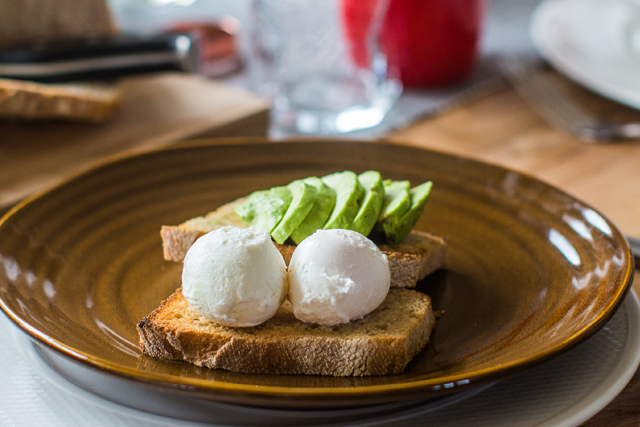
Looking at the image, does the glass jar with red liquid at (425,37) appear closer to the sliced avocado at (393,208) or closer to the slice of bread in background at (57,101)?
the slice of bread in background at (57,101)

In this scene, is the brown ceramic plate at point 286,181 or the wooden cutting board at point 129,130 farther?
the wooden cutting board at point 129,130

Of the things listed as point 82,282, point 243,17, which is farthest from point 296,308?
point 243,17

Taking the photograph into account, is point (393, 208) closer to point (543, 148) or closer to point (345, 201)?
point (345, 201)

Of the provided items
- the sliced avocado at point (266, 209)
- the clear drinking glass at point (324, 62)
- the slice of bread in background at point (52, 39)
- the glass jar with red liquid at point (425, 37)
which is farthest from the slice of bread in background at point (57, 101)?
the sliced avocado at point (266, 209)

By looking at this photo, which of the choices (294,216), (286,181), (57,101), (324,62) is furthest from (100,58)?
(294,216)

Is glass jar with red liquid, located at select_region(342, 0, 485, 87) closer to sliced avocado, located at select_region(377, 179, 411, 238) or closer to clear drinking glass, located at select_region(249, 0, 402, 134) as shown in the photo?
clear drinking glass, located at select_region(249, 0, 402, 134)

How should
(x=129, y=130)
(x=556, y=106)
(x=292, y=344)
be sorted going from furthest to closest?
(x=556, y=106), (x=129, y=130), (x=292, y=344)

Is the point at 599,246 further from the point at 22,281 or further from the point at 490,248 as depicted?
the point at 22,281
